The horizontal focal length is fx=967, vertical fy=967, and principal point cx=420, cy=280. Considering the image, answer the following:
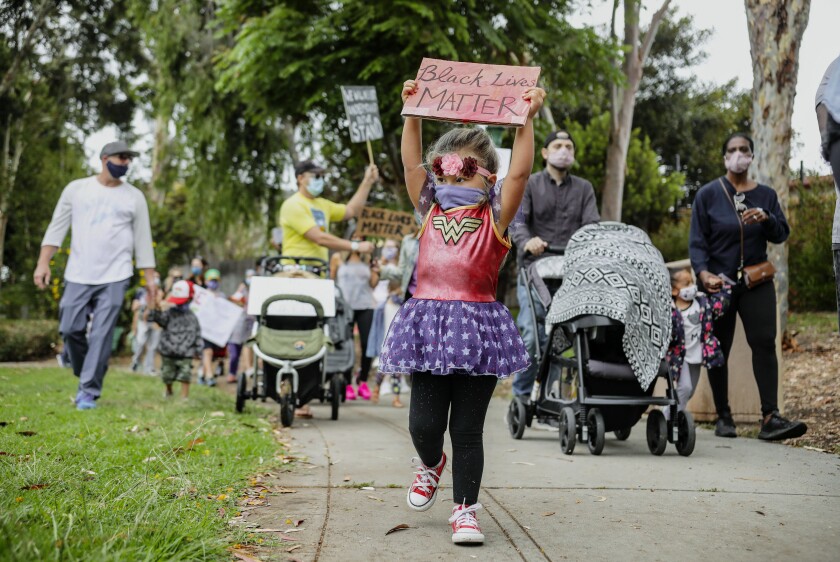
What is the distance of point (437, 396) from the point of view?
156 inches

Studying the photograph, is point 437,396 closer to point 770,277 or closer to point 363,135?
point 770,277

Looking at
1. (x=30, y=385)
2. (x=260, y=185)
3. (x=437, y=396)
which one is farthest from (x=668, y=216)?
(x=437, y=396)

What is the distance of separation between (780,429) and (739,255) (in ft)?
4.30

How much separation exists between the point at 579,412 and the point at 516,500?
5.79 ft

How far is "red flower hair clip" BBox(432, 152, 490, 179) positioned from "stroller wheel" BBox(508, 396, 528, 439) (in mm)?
3190

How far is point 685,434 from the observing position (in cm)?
597

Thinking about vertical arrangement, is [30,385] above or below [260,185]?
below

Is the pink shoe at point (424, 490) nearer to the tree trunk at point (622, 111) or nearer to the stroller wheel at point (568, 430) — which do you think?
the stroller wheel at point (568, 430)

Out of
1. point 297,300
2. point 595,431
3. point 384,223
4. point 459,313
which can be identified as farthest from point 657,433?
point 384,223

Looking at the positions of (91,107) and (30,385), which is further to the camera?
(91,107)

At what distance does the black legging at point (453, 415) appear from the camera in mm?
3854

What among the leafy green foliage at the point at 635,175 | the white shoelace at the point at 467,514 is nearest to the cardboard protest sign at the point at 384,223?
the white shoelace at the point at 467,514

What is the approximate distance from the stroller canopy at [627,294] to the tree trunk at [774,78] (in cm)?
443

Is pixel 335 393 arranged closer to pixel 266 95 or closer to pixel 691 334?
pixel 691 334
